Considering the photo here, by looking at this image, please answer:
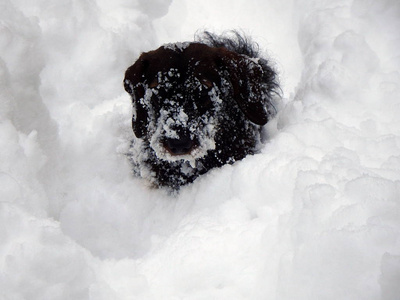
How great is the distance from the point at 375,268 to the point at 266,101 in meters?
1.56

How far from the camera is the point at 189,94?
234 centimetres

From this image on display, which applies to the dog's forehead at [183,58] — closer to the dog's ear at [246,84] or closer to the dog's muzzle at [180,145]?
the dog's ear at [246,84]

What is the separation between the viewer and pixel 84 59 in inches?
124

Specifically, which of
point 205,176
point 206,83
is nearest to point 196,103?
point 206,83

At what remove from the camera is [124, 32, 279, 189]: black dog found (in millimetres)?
2340

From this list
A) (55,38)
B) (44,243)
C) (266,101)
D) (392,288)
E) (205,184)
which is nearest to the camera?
(392,288)

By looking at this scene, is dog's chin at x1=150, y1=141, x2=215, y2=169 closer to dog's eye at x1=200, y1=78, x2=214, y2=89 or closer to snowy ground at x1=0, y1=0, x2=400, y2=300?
snowy ground at x1=0, y1=0, x2=400, y2=300

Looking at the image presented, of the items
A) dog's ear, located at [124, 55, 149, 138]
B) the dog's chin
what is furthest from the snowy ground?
dog's ear, located at [124, 55, 149, 138]

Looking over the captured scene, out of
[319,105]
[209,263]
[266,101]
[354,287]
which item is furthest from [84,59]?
[354,287]

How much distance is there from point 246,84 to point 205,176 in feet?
1.89

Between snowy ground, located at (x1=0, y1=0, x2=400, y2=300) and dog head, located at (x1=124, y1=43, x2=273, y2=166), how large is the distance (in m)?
0.25

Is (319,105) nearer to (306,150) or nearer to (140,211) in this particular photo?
(306,150)

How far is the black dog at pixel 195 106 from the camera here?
2.34 metres

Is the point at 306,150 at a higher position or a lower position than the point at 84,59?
lower
